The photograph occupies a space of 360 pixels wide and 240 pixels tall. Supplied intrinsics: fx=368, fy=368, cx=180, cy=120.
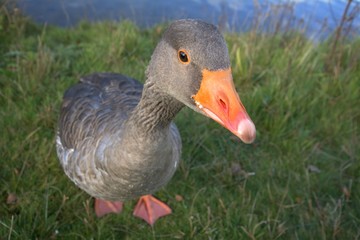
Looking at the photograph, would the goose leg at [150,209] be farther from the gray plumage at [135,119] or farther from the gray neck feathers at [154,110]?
the gray neck feathers at [154,110]

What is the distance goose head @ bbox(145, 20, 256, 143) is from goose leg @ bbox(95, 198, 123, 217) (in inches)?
63.7

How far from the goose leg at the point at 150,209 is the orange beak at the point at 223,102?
5.18ft

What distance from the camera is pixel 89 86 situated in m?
3.21

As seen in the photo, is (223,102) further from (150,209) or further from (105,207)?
(105,207)

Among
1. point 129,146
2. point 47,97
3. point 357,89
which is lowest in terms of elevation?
point 47,97

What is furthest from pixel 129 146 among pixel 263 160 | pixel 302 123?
pixel 302 123

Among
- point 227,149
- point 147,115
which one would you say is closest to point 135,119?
point 147,115

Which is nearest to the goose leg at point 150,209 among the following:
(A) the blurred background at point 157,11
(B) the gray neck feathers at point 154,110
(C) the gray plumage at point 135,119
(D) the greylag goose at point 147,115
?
(D) the greylag goose at point 147,115

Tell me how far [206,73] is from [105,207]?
1865 mm

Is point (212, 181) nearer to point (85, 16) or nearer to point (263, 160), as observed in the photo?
point (263, 160)

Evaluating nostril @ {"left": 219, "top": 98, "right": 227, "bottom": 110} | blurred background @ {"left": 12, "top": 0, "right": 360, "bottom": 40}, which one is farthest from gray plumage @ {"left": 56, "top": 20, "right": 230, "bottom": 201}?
blurred background @ {"left": 12, "top": 0, "right": 360, "bottom": 40}

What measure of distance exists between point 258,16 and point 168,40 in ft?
11.0

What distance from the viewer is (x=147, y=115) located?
6.95ft

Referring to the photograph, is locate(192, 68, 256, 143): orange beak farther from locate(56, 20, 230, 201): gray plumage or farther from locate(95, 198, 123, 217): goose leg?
locate(95, 198, 123, 217): goose leg
